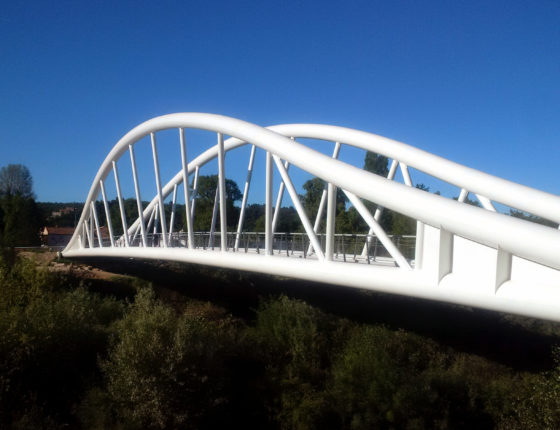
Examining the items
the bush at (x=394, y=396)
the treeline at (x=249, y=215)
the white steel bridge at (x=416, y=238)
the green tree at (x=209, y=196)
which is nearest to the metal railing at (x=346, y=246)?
the white steel bridge at (x=416, y=238)

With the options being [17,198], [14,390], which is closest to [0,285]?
[14,390]

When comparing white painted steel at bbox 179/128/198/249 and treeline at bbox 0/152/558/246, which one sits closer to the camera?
white painted steel at bbox 179/128/198/249

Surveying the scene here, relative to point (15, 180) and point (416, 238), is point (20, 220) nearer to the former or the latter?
point (15, 180)

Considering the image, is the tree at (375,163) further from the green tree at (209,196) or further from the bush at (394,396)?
the bush at (394,396)

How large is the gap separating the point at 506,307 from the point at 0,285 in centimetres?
2477

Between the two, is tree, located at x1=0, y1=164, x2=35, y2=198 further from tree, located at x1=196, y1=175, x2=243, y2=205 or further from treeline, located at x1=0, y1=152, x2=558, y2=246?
tree, located at x1=196, y1=175, x2=243, y2=205

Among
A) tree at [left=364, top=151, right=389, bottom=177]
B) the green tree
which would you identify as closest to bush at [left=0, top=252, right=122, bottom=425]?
tree at [left=364, top=151, right=389, bottom=177]

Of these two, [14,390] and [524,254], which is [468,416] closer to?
[524,254]

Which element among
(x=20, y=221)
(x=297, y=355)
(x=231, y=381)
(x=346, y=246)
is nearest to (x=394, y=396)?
(x=297, y=355)

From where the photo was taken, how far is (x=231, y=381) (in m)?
20.3

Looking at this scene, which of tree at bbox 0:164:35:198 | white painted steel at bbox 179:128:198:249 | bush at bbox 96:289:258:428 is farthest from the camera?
tree at bbox 0:164:35:198

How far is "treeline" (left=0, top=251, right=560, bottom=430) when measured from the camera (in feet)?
56.9

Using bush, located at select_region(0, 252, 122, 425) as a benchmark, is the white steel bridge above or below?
above

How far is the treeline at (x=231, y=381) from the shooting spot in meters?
17.3
